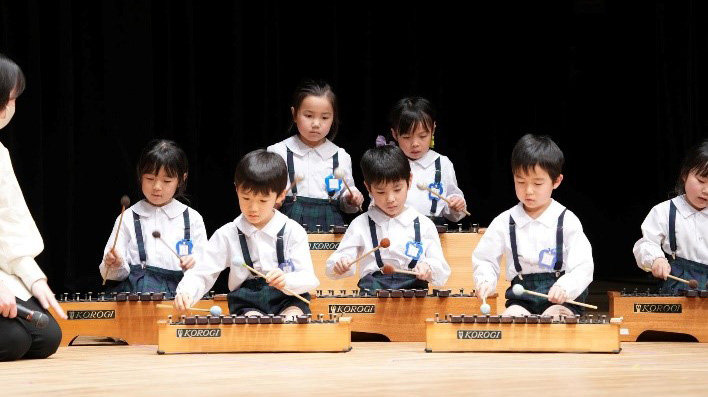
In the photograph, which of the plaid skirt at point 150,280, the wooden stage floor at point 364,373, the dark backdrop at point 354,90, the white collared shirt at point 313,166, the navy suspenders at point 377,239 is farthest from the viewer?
the dark backdrop at point 354,90

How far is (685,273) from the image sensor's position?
5137 mm

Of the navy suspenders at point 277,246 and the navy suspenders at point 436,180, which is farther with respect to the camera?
the navy suspenders at point 436,180

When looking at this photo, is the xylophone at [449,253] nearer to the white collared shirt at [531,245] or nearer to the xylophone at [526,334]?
the white collared shirt at [531,245]

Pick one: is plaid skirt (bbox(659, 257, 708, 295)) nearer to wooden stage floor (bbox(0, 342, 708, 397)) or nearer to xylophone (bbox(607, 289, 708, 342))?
xylophone (bbox(607, 289, 708, 342))

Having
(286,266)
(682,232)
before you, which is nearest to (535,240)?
(682,232)

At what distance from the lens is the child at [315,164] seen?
5.75 meters

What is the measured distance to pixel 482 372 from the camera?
361 centimetres

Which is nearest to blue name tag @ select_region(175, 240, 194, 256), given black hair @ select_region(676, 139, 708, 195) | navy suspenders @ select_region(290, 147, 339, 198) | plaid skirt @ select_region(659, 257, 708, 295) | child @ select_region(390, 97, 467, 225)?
navy suspenders @ select_region(290, 147, 339, 198)

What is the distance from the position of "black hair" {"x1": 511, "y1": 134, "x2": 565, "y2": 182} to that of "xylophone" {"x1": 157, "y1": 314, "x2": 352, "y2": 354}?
3.33ft

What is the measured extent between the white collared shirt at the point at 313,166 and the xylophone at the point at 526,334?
1.73 metres

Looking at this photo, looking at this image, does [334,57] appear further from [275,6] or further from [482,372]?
[482,372]

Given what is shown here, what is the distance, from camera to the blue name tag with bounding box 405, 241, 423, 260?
5004 millimetres

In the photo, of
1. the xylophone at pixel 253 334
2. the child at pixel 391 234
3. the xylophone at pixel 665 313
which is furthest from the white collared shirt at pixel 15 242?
the xylophone at pixel 665 313

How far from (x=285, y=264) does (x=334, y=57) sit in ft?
8.28
